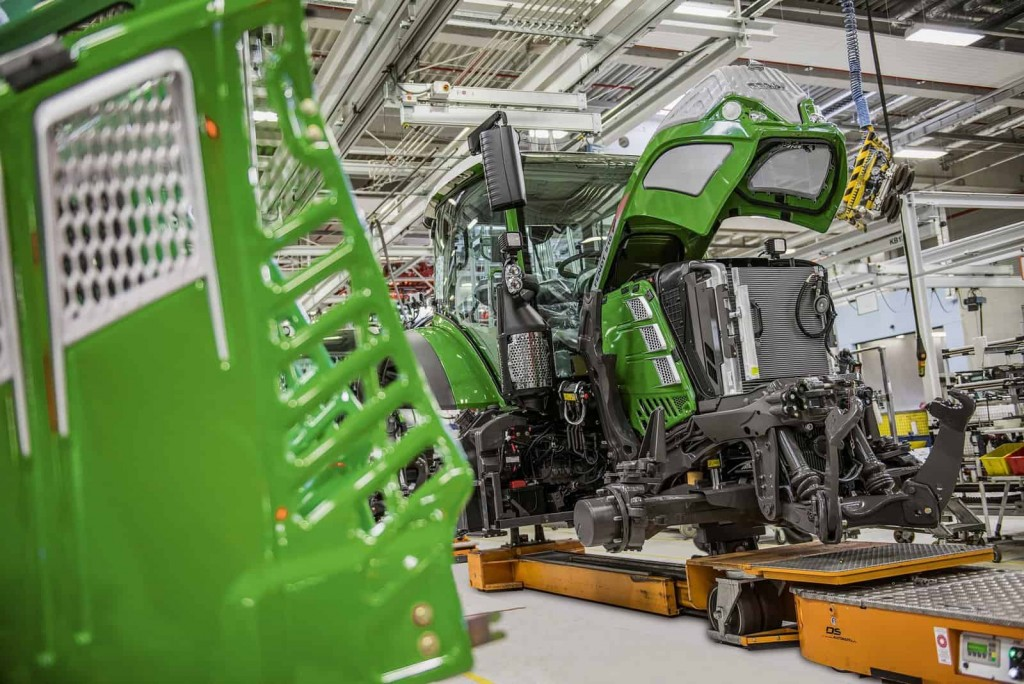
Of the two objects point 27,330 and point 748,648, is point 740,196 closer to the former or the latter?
point 748,648

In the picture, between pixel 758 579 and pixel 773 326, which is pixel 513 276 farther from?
pixel 758 579

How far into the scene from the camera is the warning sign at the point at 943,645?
3078mm

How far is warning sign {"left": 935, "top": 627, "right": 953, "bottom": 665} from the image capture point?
308cm

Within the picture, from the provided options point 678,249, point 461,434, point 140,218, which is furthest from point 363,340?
point 461,434

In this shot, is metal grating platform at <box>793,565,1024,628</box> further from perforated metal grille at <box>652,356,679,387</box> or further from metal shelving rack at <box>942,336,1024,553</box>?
metal shelving rack at <box>942,336,1024,553</box>

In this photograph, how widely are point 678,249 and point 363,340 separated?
4206mm

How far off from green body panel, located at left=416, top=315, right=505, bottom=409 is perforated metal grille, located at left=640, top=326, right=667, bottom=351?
→ 1422 mm

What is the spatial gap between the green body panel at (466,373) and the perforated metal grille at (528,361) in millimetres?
648

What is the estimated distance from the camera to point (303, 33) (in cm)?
155

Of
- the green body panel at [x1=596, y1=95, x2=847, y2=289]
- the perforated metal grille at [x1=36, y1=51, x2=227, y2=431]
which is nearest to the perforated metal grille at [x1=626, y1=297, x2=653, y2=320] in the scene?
the green body panel at [x1=596, y1=95, x2=847, y2=289]

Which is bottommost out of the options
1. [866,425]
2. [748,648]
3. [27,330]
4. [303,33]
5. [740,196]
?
[748,648]

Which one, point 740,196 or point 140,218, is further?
point 740,196

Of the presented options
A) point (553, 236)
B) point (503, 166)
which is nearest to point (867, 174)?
point (503, 166)

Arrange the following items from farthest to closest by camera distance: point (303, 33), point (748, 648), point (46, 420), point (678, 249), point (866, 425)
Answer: point (678, 249), point (866, 425), point (748, 648), point (303, 33), point (46, 420)
